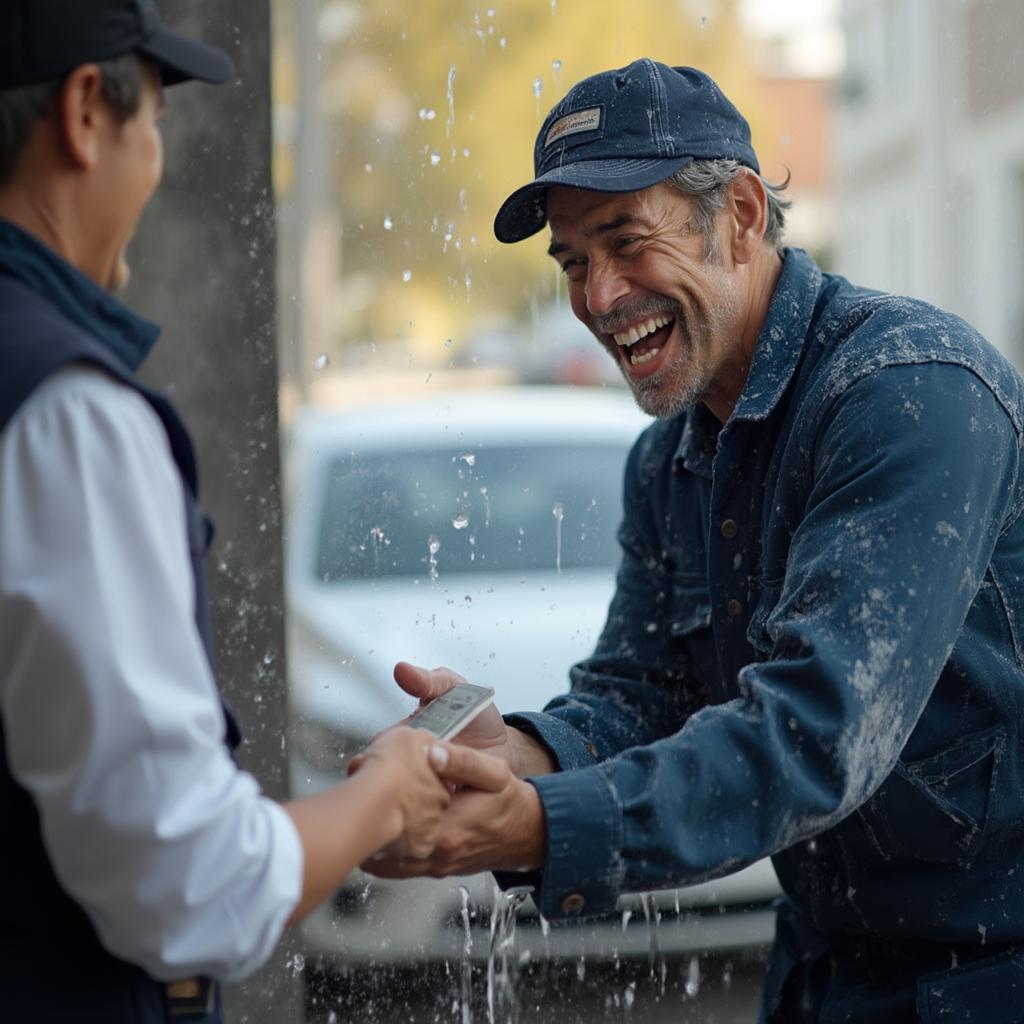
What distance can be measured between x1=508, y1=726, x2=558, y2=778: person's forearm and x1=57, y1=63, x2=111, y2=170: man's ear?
4.24ft

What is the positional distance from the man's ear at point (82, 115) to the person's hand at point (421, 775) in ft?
2.34

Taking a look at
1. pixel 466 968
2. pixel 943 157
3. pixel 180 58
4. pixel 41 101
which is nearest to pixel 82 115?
pixel 41 101

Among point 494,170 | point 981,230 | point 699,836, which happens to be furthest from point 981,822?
point 494,170

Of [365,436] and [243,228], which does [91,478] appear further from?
[365,436]

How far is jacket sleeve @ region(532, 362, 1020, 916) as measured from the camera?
6.55 feet

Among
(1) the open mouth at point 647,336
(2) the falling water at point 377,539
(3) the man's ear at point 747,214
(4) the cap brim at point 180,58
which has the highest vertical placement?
(4) the cap brim at point 180,58

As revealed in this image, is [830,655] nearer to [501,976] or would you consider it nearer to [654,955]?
[501,976]

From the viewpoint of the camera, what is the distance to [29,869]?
1.50 metres

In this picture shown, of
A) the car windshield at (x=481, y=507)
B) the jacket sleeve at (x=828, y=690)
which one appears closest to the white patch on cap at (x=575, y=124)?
the jacket sleeve at (x=828, y=690)

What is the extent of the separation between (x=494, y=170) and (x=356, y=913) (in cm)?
895

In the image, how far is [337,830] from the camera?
1.60 metres

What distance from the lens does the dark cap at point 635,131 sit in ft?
8.16

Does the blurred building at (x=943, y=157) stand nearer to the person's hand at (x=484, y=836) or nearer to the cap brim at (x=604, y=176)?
the cap brim at (x=604, y=176)

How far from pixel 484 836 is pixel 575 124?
3.86ft
